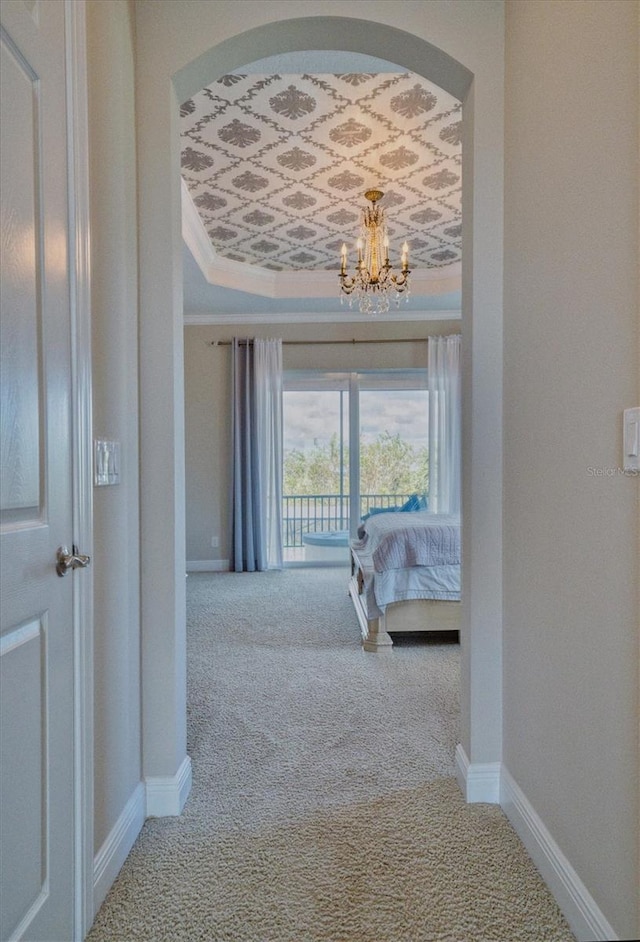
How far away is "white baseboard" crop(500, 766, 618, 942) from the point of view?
117 centimetres

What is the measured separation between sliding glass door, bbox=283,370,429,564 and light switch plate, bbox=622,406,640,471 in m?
4.91

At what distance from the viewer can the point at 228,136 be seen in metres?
3.00

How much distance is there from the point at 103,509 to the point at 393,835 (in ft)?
4.21

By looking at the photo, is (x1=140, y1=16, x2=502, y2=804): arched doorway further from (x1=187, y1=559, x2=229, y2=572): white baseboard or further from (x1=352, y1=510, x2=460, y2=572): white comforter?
(x1=187, y1=559, x2=229, y2=572): white baseboard

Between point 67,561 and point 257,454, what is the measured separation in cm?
446

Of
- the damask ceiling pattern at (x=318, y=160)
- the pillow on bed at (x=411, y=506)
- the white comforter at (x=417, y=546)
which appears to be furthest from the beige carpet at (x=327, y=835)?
the damask ceiling pattern at (x=318, y=160)

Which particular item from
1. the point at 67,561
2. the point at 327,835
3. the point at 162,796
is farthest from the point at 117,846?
the point at 67,561

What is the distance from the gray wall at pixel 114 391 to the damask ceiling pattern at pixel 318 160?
1.20 m

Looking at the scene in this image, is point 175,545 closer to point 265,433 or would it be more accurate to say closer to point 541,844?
point 541,844

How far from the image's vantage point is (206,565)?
18.9 ft

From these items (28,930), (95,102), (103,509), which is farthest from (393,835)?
(95,102)

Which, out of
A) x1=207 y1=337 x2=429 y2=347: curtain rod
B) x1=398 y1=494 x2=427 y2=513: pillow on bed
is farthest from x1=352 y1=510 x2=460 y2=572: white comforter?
x1=207 y1=337 x2=429 y2=347: curtain rod

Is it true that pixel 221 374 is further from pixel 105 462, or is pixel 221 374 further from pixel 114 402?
pixel 105 462

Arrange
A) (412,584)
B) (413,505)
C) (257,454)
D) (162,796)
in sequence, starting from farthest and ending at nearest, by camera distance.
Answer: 1. (257,454)
2. (413,505)
3. (412,584)
4. (162,796)
